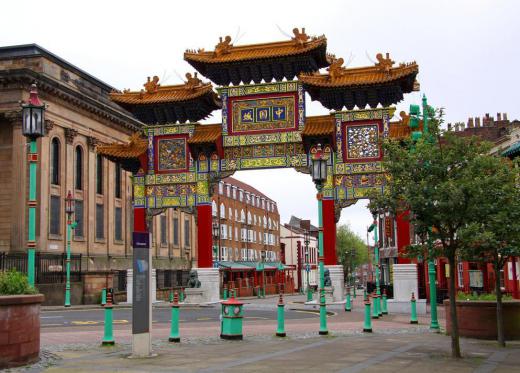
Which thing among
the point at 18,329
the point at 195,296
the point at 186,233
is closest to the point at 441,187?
the point at 18,329

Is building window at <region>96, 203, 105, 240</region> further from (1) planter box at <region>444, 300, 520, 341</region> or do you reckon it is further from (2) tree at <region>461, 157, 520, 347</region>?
(2) tree at <region>461, 157, 520, 347</region>

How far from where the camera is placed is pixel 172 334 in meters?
18.4

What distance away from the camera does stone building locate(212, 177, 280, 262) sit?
3162 inches

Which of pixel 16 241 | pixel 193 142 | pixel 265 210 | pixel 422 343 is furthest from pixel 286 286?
pixel 422 343

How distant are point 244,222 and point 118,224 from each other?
33229 millimetres

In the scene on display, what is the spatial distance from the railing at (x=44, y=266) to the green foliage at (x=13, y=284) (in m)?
27.4

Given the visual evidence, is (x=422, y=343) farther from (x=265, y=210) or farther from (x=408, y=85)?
(x=265, y=210)

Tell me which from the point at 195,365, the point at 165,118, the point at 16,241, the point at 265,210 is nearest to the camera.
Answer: the point at 195,365

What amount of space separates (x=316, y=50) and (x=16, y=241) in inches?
914

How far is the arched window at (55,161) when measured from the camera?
4797cm

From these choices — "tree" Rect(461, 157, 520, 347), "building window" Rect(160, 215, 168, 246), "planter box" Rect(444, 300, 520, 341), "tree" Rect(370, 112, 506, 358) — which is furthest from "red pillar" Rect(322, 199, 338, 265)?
"building window" Rect(160, 215, 168, 246)

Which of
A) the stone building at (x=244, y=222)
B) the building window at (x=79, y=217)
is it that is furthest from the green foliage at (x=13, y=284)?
the stone building at (x=244, y=222)

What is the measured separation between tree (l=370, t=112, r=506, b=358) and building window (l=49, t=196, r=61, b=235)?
3491 centimetres

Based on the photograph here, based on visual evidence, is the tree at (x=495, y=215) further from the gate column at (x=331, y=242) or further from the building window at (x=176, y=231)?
the building window at (x=176, y=231)
